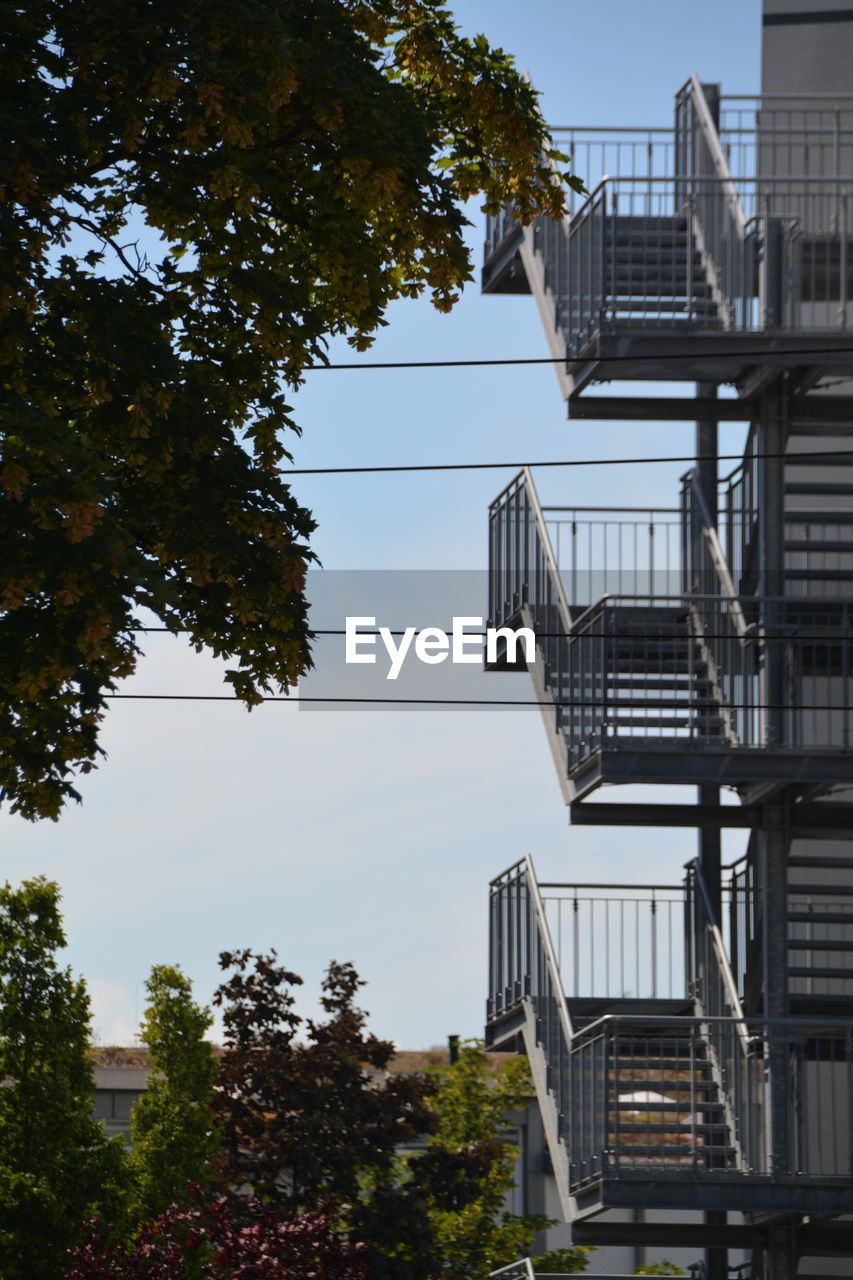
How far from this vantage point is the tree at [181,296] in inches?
394

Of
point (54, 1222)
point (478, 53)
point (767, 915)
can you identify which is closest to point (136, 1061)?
point (54, 1222)

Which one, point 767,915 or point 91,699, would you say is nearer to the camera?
point 91,699

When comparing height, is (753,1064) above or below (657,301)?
below

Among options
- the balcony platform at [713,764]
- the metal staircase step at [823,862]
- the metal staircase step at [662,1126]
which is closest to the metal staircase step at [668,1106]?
the metal staircase step at [662,1126]

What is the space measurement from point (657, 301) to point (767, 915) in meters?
4.63

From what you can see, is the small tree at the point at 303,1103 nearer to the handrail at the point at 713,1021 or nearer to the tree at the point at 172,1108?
the tree at the point at 172,1108

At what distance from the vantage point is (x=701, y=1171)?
14945 mm

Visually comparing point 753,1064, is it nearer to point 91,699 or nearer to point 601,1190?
point 601,1190

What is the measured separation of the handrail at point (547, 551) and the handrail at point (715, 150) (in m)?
2.76

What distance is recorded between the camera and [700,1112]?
16.0 m

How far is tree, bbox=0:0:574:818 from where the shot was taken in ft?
32.8

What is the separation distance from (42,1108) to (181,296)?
27.3 feet

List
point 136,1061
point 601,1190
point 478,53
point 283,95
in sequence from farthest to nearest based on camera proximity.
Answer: point 136,1061
point 601,1190
point 478,53
point 283,95

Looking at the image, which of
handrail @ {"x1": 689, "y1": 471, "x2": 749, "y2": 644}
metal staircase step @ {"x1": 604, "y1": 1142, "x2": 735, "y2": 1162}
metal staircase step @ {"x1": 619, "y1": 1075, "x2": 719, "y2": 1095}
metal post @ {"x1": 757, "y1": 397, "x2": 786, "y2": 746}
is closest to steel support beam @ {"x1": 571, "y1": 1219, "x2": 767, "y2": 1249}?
metal staircase step @ {"x1": 619, "y1": 1075, "x2": 719, "y2": 1095}
